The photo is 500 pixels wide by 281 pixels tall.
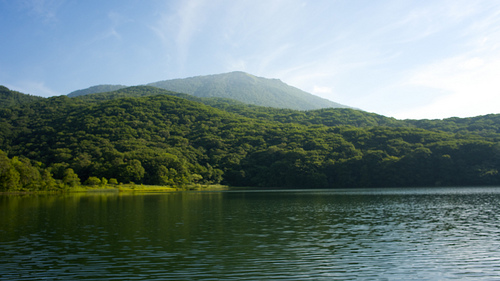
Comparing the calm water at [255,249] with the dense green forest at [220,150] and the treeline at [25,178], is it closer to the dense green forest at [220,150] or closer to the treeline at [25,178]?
the treeline at [25,178]

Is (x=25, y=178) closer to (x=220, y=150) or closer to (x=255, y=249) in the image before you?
(x=220, y=150)

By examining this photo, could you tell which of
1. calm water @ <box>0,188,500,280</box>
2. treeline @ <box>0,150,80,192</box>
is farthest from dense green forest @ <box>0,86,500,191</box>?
calm water @ <box>0,188,500,280</box>

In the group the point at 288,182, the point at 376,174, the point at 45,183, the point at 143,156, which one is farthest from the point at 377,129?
the point at 45,183

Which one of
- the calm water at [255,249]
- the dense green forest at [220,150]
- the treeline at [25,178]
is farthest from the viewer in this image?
the dense green forest at [220,150]

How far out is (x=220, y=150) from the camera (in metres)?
142

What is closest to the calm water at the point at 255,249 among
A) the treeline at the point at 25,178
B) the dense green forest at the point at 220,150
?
the treeline at the point at 25,178

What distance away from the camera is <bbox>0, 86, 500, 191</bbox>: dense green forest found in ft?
340

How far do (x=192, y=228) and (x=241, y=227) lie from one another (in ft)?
11.0

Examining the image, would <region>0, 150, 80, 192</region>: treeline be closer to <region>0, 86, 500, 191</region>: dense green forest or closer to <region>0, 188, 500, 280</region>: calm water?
<region>0, 86, 500, 191</region>: dense green forest

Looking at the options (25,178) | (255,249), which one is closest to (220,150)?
(25,178)

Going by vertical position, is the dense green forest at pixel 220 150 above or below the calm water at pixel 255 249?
above

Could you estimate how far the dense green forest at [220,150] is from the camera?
340 ft

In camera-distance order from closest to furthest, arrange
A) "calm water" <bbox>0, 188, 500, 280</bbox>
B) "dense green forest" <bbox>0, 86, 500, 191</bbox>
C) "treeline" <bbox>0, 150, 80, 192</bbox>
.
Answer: "calm water" <bbox>0, 188, 500, 280</bbox> < "treeline" <bbox>0, 150, 80, 192</bbox> < "dense green forest" <bbox>0, 86, 500, 191</bbox>

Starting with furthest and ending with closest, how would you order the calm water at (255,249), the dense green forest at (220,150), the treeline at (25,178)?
the dense green forest at (220,150)
the treeline at (25,178)
the calm water at (255,249)
